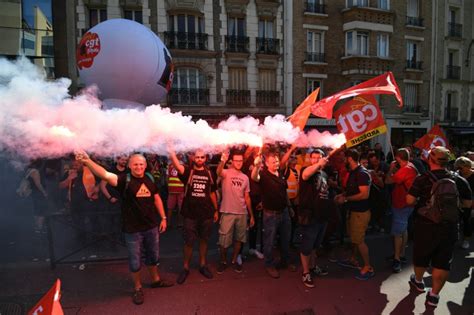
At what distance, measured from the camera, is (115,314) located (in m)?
3.64

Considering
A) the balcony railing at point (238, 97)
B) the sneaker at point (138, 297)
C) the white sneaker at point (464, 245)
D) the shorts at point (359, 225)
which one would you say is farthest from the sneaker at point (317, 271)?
the balcony railing at point (238, 97)

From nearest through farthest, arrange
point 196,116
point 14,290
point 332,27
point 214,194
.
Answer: point 14,290 < point 214,194 < point 196,116 < point 332,27

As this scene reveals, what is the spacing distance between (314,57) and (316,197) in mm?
16266

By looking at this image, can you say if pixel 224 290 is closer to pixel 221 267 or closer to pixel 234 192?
pixel 221 267

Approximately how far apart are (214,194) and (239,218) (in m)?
0.55

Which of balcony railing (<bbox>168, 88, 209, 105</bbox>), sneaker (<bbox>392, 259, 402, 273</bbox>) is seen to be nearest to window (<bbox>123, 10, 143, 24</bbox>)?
balcony railing (<bbox>168, 88, 209, 105</bbox>)

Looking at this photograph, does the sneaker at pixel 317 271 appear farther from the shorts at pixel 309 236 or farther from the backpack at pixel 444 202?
the backpack at pixel 444 202

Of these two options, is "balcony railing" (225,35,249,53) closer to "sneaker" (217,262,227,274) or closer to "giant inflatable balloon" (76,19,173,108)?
"giant inflatable balloon" (76,19,173,108)

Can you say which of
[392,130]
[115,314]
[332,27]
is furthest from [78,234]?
[392,130]

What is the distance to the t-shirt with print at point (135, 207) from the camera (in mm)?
3998

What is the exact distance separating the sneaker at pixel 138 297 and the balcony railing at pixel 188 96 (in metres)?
13.6

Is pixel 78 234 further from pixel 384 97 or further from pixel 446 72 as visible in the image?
pixel 446 72

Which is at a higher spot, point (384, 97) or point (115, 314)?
point (384, 97)

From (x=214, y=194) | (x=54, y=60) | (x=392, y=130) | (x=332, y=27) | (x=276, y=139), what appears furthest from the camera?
(x=392, y=130)
